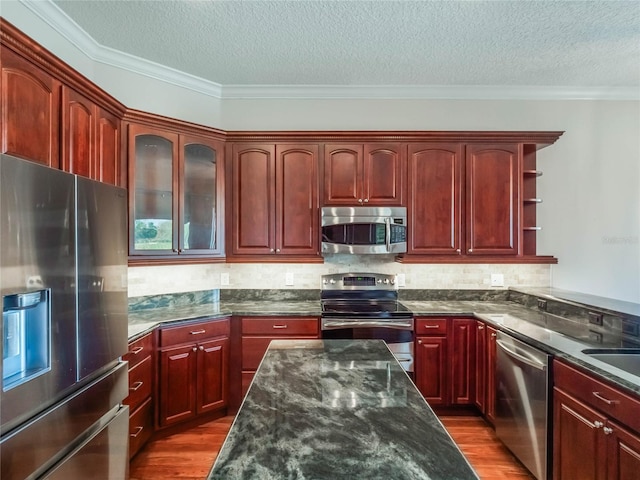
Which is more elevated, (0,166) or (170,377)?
(0,166)

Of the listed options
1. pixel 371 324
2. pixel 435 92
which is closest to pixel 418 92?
pixel 435 92

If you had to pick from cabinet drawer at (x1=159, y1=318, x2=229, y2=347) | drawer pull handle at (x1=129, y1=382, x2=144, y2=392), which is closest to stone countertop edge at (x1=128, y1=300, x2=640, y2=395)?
cabinet drawer at (x1=159, y1=318, x2=229, y2=347)

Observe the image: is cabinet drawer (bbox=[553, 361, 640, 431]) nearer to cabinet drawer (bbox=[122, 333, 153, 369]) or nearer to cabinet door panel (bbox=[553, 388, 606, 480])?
cabinet door panel (bbox=[553, 388, 606, 480])

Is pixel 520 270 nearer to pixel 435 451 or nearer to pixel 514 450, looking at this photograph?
pixel 514 450

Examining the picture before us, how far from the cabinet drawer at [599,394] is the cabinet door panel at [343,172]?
191 centimetres

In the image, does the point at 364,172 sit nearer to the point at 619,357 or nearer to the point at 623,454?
the point at 619,357

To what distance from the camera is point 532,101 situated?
3340mm

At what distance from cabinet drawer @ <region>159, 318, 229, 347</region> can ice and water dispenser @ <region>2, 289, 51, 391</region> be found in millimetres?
1155

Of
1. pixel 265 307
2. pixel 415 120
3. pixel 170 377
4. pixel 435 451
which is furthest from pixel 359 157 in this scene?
pixel 435 451

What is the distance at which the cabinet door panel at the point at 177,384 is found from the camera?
2451 millimetres

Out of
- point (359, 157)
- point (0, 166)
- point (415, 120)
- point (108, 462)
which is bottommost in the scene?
point (108, 462)

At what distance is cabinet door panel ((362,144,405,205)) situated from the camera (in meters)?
3.06

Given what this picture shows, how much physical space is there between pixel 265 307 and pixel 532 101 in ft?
10.8

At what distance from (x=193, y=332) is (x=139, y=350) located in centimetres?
43
